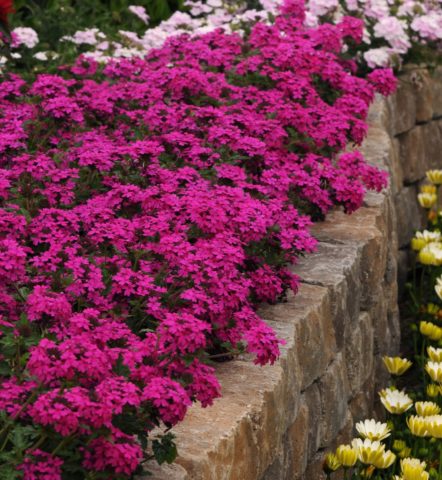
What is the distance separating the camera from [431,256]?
15.5 feet

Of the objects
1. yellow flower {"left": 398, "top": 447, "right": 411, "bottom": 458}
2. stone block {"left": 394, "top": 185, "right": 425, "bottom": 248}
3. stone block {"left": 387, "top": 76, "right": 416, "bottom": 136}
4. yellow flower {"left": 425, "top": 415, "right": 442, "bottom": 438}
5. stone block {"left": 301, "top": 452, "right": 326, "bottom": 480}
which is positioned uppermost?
stone block {"left": 387, "top": 76, "right": 416, "bottom": 136}

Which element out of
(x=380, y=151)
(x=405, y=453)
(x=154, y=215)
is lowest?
(x=405, y=453)

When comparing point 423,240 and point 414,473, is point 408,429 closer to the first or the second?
point 414,473

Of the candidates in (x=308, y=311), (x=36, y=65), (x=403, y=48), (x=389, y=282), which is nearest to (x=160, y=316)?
(x=308, y=311)

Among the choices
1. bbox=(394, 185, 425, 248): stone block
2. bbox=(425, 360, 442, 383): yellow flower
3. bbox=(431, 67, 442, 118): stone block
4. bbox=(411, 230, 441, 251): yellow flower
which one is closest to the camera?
bbox=(425, 360, 442, 383): yellow flower

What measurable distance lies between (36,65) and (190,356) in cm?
341

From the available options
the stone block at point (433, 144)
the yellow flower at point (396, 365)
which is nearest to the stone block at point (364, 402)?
the yellow flower at point (396, 365)

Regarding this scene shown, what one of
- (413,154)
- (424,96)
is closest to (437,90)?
(424,96)

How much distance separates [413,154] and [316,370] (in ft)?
10.6

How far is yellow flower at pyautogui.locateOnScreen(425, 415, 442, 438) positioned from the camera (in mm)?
3311

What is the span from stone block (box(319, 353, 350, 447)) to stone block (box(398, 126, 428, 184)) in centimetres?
265

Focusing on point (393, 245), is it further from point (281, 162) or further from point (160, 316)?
point (160, 316)

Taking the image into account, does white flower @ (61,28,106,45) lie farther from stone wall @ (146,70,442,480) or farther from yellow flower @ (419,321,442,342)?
yellow flower @ (419,321,442,342)

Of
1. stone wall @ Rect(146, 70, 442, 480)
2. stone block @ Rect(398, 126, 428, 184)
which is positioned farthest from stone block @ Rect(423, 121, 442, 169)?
stone wall @ Rect(146, 70, 442, 480)
